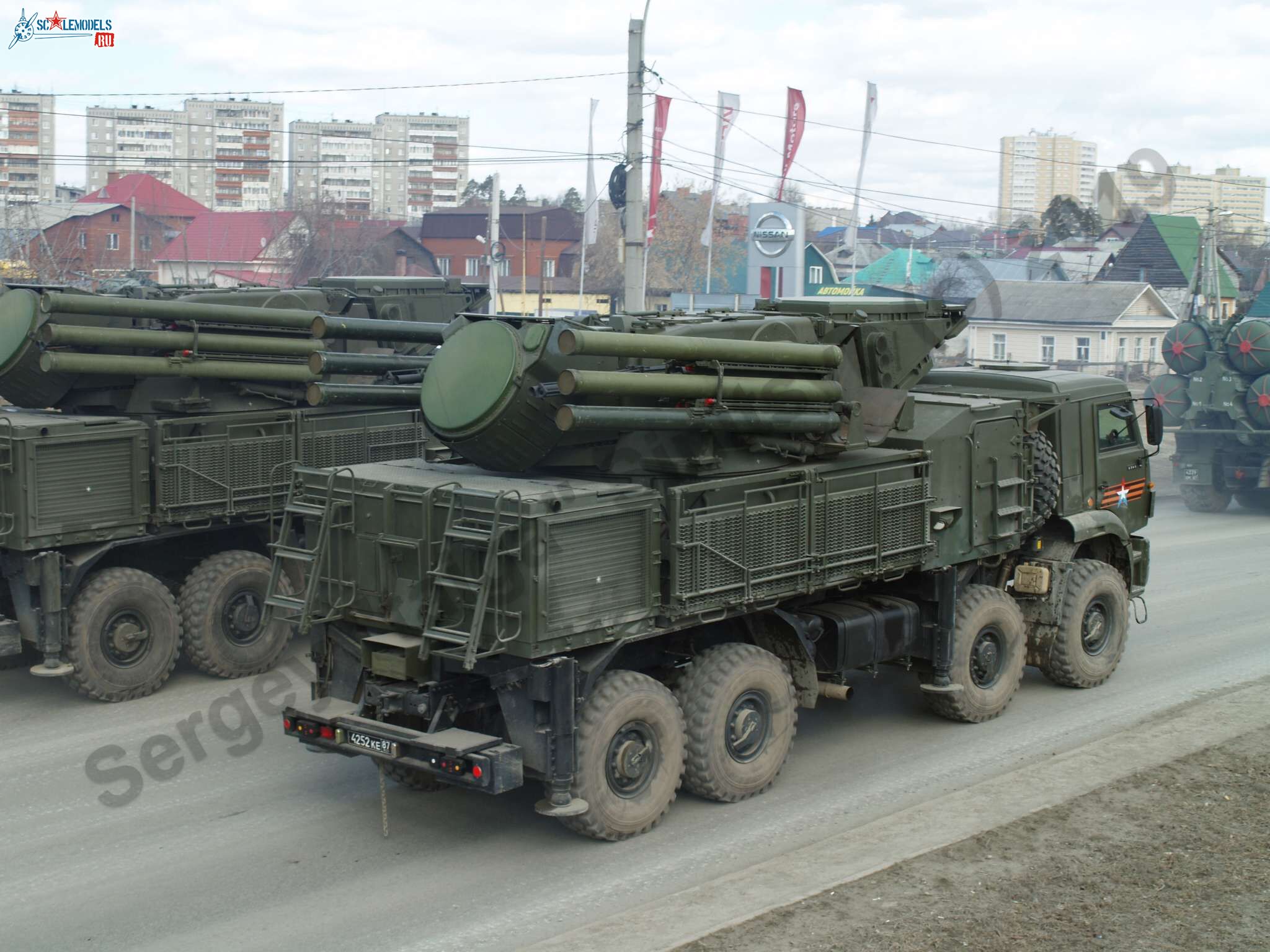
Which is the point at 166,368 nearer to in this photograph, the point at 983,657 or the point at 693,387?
the point at 693,387

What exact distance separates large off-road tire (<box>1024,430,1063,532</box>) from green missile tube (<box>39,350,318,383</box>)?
18.9ft

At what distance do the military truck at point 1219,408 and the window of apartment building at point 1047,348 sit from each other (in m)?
27.3

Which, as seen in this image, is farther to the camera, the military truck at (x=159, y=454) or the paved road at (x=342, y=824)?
the military truck at (x=159, y=454)

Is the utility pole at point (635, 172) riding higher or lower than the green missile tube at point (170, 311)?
higher

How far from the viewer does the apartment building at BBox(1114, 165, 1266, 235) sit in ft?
151

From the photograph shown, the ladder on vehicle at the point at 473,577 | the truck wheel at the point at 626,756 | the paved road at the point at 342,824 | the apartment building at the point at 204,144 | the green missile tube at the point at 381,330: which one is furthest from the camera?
the apartment building at the point at 204,144

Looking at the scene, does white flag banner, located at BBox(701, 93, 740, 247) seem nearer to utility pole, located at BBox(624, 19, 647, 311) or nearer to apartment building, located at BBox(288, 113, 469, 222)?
utility pole, located at BBox(624, 19, 647, 311)

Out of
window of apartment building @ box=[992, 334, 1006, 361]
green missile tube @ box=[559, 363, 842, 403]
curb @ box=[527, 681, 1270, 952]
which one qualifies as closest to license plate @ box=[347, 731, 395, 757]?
curb @ box=[527, 681, 1270, 952]

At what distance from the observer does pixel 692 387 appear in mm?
8617

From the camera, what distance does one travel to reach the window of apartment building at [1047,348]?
50.4 m

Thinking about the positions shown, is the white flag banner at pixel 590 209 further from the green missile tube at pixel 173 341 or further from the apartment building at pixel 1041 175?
the apartment building at pixel 1041 175

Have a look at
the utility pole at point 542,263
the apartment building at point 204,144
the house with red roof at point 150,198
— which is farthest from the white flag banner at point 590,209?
the apartment building at point 204,144

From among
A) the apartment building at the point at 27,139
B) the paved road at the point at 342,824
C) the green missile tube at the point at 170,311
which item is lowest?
the paved road at the point at 342,824

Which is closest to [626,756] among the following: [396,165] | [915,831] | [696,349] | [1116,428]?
[915,831]
